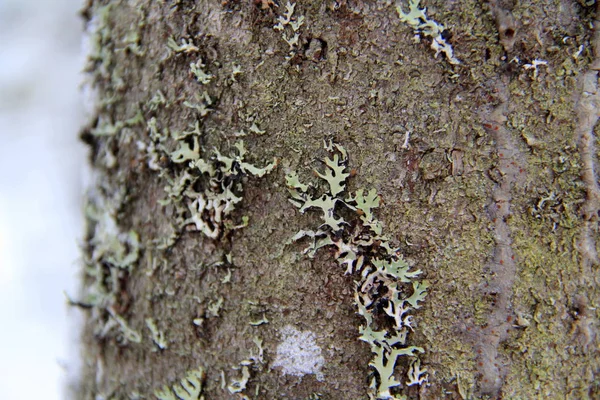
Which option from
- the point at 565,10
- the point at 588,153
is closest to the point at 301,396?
the point at 588,153

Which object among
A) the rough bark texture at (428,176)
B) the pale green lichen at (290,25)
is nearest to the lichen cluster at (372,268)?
the rough bark texture at (428,176)

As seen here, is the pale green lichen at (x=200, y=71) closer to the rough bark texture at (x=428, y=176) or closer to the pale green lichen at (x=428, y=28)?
the rough bark texture at (x=428, y=176)

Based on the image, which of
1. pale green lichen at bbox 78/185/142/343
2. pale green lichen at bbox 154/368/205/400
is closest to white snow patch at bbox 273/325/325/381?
pale green lichen at bbox 154/368/205/400

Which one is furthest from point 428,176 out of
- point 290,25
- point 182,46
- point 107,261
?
point 107,261

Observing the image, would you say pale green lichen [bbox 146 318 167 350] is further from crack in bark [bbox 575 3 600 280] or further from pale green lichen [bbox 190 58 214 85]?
crack in bark [bbox 575 3 600 280]

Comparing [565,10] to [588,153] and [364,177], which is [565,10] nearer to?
[588,153]
